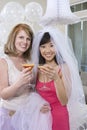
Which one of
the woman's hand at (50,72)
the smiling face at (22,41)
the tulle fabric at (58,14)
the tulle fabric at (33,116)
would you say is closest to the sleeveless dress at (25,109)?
the tulle fabric at (33,116)

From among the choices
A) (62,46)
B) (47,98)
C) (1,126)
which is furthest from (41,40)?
(1,126)

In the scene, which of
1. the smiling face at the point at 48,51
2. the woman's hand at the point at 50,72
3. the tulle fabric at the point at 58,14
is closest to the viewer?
the woman's hand at the point at 50,72

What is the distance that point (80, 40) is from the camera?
6.11 meters

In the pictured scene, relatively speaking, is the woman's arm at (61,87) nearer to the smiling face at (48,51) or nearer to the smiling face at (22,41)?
the smiling face at (48,51)

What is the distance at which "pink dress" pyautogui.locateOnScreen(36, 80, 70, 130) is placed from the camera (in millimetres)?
1671

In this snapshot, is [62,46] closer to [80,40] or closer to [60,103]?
[60,103]

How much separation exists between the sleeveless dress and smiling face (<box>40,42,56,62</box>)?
25 cm

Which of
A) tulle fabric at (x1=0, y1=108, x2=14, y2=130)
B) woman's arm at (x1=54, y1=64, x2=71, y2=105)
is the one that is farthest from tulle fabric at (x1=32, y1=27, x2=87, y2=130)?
tulle fabric at (x1=0, y1=108, x2=14, y2=130)

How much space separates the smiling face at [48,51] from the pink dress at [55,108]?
0.18m

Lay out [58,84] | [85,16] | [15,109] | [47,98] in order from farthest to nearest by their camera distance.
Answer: [85,16], [15,109], [47,98], [58,84]

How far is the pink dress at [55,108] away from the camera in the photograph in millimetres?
1671

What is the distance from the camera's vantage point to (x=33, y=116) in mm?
1792

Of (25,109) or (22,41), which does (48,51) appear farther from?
(25,109)

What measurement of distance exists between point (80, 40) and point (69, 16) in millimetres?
4253
